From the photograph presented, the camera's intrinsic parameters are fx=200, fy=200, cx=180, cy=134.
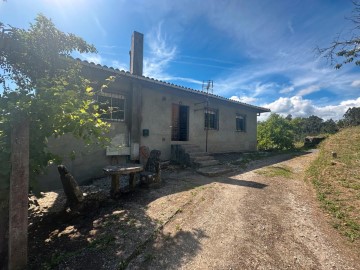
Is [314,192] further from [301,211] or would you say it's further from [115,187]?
[115,187]

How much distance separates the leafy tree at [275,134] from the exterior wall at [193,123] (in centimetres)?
286

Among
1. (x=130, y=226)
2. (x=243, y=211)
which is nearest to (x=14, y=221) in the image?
(x=130, y=226)

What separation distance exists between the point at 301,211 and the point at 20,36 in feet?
20.9

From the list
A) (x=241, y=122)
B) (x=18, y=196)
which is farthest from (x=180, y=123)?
(x=18, y=196)

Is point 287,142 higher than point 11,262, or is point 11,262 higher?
point 287,142

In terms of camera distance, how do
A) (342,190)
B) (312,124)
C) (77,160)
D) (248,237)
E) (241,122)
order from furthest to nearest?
(312,124) → (241,122) → (77,160) → (342,190) → (248,237)

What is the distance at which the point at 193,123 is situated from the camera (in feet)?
34.5

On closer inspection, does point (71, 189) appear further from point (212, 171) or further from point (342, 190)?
point (342, 190)

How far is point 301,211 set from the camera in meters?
4.26

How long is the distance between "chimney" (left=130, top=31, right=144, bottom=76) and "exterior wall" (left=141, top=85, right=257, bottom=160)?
1302 millimetres

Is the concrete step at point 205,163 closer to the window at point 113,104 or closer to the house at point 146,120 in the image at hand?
the house at point 146,120

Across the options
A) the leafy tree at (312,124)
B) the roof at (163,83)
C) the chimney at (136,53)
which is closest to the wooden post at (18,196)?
the roof at (163,83)

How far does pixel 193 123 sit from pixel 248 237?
25.0 ft

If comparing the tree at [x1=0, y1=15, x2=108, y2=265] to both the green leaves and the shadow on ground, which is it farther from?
the shadow on ground
